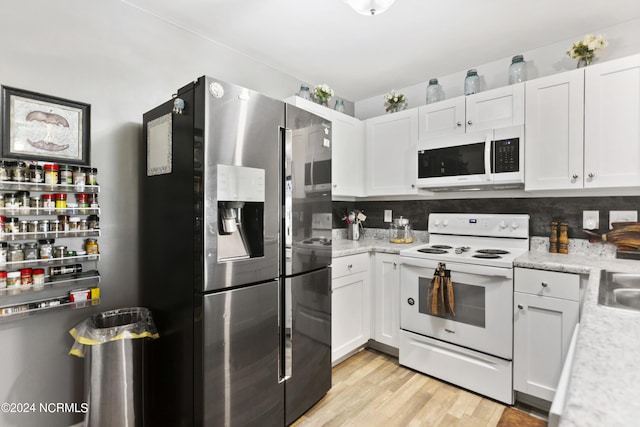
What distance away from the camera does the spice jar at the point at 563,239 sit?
88.7 inches

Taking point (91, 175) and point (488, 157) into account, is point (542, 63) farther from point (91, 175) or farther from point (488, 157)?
point (91, 175)

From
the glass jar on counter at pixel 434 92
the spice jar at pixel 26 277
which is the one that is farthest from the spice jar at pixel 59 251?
the glass jar on counter at pixel 434 92

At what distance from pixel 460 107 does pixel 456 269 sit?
1.28 metres

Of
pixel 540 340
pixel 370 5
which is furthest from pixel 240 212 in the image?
pixel 540 340

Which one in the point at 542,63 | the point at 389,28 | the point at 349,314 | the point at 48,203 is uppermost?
the point at 389,28

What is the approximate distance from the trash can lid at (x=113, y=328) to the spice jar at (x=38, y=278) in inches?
10.8

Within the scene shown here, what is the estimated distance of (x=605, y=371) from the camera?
0.58 metres

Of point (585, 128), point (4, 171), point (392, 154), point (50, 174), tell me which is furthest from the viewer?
point (392, 154)

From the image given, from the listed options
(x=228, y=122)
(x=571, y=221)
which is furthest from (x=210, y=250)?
(x=571, y=221)

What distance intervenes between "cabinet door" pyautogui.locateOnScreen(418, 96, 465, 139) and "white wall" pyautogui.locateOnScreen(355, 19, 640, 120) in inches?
14.3

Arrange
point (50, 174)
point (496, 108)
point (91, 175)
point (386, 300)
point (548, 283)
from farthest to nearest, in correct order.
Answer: point (386, 300) → point (496, 108) → point (548, 283) → point (91, 175) → point (50, 174)

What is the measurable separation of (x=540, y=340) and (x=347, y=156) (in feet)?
6.54

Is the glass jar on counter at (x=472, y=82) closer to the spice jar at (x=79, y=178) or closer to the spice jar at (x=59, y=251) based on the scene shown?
the spice jar at (x=79, y=178)

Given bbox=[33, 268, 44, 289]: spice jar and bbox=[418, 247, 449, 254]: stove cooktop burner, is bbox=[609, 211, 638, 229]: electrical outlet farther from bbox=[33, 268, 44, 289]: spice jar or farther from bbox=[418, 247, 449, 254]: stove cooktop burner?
bbox=[33, 268, 44, 289]: spice jar
